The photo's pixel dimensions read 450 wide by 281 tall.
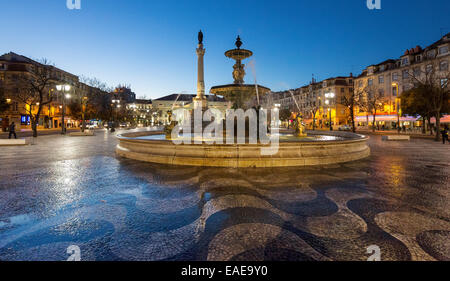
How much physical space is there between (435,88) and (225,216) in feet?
98.1

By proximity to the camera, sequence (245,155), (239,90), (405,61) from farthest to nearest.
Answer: (405,61), (239,90), (245,155)

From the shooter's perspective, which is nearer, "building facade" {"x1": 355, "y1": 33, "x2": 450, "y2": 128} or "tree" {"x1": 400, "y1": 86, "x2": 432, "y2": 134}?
"tree" {"x1": 400, "y1": 86, "x2": 432, "y2": 134}

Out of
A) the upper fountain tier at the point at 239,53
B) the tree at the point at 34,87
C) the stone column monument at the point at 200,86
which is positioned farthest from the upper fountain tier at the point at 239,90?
the tree at the point at 34,87

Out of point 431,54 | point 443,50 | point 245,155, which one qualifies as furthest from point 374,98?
point 245,155

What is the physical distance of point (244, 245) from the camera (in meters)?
2.72

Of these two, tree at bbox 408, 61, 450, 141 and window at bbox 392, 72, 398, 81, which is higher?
window at bbox 392, 72, 398, 81

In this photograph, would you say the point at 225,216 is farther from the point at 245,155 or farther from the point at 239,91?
the point at 239,91

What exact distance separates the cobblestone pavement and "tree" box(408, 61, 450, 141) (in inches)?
776

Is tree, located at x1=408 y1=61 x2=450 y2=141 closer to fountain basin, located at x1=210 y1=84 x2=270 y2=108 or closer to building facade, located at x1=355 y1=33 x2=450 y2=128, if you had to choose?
building facade, located at x1=355 y1=33 x2=450 y2=128

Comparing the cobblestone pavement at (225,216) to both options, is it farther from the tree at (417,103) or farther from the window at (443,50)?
the window at (443,50)

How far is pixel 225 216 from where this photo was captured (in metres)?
3.63

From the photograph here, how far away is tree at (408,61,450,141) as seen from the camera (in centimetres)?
1975

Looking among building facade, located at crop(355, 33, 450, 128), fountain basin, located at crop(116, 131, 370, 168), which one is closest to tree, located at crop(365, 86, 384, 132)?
building facade, located at crop(355, 33, 450, 128)
